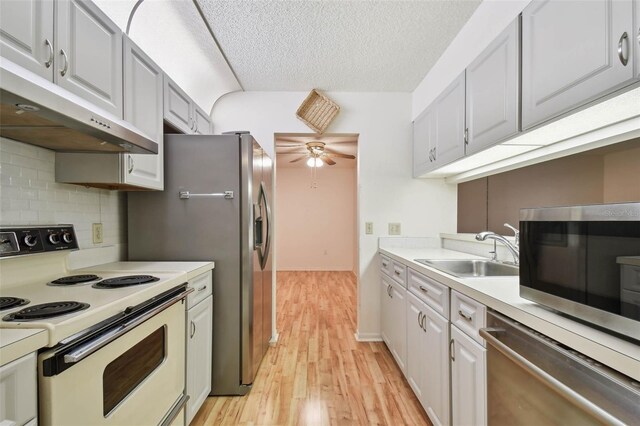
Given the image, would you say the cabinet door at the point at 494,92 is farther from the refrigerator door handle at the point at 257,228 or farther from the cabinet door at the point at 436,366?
the refrigerator door handle at the point at 257,228

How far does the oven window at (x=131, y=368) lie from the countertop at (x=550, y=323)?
4.46ft

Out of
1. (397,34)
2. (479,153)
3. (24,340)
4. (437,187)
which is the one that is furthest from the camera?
(437,187)

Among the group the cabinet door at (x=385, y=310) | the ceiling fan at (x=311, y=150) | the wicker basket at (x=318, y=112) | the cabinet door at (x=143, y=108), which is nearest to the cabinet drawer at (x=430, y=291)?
the cabinet door at (x=385, y=310)

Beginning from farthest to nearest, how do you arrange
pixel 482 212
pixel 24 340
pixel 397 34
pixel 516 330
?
pixel 482 212 → pixel 397 34 → pixel 516 330 → pixel 24 340

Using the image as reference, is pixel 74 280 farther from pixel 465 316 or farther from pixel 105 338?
pixel 465 316

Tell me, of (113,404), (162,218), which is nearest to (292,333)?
(162,218)

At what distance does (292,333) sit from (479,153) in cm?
237

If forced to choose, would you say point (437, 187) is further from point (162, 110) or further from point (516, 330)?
point (162, 110)

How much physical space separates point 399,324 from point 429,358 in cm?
53

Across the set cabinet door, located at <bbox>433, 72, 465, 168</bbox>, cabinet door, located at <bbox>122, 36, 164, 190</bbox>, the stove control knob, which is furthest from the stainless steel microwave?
the stove control knob

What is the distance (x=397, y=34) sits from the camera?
A: 1.89 meters

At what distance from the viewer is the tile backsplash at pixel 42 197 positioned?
1166 mm

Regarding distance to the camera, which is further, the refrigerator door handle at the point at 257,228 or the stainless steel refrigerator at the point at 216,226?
the refrigerator door handle at the point at 257,228

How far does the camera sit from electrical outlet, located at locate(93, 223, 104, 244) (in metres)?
1.63
